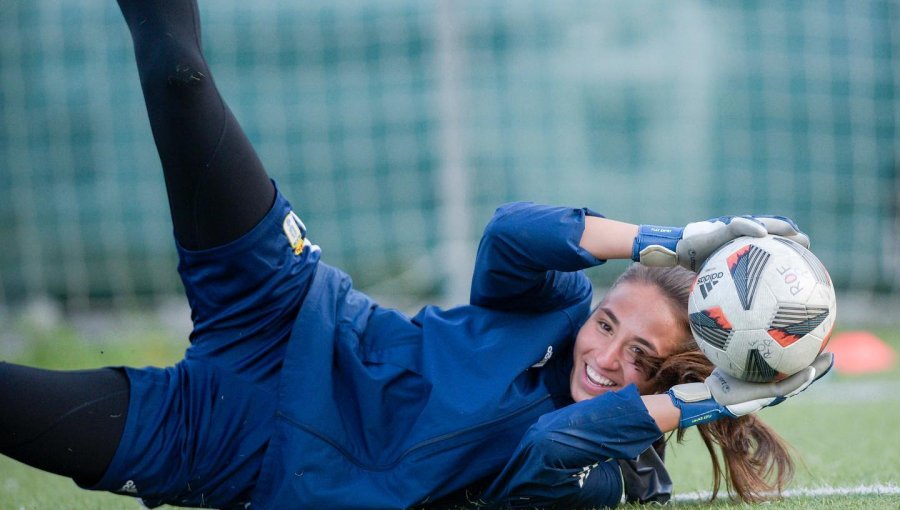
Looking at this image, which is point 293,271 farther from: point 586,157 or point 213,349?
point 586,157

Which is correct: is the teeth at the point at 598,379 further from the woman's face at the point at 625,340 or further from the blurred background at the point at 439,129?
the blurred background at the point at 439,129

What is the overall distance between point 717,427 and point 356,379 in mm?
992

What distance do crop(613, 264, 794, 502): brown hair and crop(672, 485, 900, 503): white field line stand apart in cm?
8

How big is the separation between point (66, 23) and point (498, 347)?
6835mm

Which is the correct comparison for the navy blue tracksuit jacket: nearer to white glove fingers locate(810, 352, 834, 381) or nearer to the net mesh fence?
white glove fingers locate(810, 352, 834, 381)

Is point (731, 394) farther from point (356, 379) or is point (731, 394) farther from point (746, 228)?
point (356, 379)

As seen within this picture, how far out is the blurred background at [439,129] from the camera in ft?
27.9

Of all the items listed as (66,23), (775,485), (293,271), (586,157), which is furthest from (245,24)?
(775,485)

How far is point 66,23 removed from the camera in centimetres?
863

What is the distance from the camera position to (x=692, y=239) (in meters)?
2.71

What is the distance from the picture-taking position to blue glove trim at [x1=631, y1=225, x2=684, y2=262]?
2.71m

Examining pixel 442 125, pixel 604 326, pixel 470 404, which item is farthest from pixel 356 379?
pixel 442 125

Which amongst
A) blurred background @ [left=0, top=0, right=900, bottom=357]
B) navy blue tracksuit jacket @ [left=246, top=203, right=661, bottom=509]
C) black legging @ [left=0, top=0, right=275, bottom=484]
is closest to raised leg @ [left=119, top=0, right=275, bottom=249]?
black legging @ [left=0, top=0, right=275, bottom=484]

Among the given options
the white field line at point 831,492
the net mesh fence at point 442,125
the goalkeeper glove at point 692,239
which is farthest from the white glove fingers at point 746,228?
the net mesh fence at point 442,125
